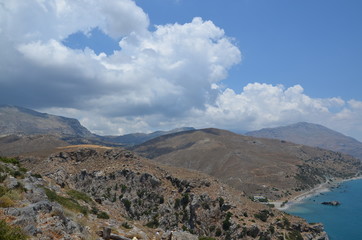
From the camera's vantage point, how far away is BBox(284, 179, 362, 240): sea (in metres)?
105

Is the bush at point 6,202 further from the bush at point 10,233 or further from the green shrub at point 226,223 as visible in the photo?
the green shrub at point 226,223

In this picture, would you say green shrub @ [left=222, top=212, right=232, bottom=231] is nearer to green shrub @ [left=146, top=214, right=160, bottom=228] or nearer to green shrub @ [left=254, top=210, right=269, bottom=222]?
green shrub @ [left=254, top=210, right=269, bottom=222]

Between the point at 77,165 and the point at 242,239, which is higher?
the point at 77,165

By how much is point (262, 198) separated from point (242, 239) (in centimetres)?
10830

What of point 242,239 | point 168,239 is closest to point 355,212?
point 242,239

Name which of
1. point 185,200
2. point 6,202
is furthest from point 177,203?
point 6,202

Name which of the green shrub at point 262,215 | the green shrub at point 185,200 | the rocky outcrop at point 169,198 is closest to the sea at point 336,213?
the rocky outcrop at point 169,198

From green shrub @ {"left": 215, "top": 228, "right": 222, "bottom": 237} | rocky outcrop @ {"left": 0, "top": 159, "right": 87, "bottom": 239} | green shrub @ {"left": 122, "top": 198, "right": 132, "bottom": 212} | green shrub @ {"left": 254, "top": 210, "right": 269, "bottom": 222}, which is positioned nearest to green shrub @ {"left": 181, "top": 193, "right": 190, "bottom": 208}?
green shrub @ {"left": 215, "top": 228, "right": 222, "bottom": 237}

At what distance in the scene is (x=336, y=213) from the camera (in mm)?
136875

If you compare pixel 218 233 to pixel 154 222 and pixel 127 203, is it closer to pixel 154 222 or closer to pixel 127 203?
pixel 154 222

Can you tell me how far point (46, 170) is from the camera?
2312 inches

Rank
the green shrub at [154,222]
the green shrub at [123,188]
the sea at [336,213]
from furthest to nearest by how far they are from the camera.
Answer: the sea at [336,213] → the green shrub at [123,188] → the green shrub at [154,222]

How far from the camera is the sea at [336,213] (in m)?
105

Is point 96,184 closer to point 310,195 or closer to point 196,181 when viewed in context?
point 196,181
